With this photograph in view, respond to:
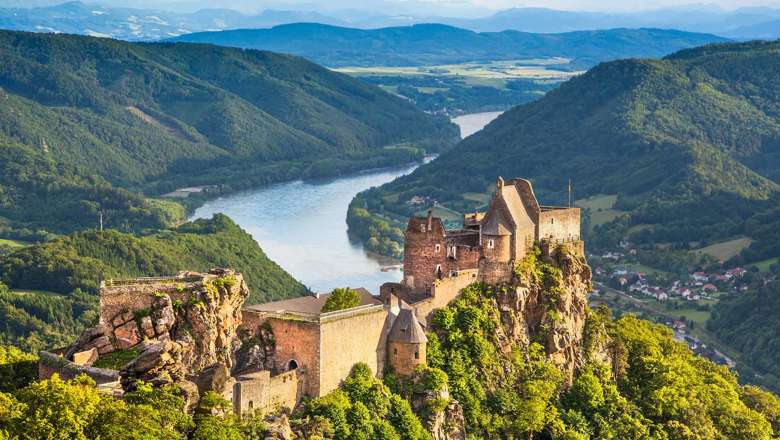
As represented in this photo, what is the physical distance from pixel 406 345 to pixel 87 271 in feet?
243

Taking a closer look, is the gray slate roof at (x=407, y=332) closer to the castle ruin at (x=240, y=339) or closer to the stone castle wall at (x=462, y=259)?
the castle ruin at (x=240, y=339)

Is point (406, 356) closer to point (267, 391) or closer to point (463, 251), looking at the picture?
point (267, 391)

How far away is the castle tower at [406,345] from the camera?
225ft

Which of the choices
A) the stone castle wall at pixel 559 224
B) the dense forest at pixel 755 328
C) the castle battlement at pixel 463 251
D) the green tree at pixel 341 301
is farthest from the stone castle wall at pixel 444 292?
the dense forest at pixel 755 328

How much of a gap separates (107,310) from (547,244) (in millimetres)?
27701

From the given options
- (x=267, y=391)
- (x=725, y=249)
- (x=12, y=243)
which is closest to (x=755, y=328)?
(x=725, y=249)

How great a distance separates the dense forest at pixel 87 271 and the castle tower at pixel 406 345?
173ft

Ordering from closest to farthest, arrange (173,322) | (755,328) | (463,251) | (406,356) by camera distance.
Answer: (173,322)
(406,356)
(463,251)
(755,328)

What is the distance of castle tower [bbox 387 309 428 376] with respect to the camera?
6850 centimetres

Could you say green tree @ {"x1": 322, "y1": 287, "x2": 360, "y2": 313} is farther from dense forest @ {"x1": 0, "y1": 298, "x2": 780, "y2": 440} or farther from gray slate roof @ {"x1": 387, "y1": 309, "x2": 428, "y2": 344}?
dense forest @ {"x1": 0, "y1": 298, "x2": 780, "y2": 440}

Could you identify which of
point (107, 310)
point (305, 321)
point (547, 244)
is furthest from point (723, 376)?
point (107, 310)

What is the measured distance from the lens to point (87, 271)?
13675cm

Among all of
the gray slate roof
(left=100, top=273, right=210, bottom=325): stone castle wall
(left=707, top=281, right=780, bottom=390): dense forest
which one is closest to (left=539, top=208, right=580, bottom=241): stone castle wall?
the gray slate roof

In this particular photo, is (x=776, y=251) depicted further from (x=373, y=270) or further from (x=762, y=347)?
(x=373, y=270)
